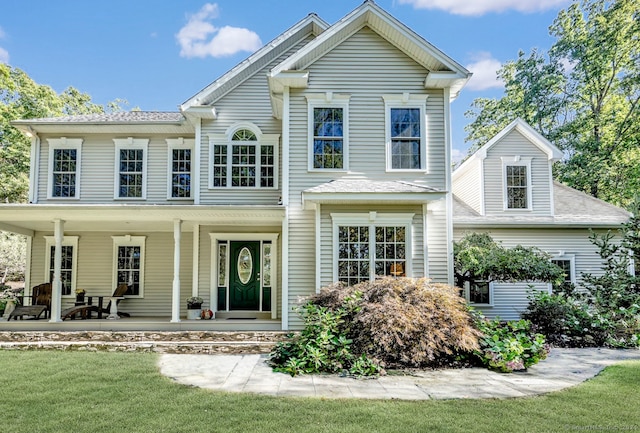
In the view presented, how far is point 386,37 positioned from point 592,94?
49.3ft

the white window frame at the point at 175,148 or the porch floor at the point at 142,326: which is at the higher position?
the white window frame at the point at 175,148

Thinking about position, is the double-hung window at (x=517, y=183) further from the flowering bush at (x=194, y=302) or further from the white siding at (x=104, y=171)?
the white siding at (x=104, y=171)

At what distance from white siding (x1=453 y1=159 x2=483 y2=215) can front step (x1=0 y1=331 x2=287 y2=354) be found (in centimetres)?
743

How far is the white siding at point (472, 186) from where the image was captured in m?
12.9

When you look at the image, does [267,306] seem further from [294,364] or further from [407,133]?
[407,133]

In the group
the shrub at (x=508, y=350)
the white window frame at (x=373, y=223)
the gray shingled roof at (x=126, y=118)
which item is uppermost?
the gray shingled roof at (x=126, y=118)

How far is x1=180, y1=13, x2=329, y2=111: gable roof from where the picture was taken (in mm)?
11258

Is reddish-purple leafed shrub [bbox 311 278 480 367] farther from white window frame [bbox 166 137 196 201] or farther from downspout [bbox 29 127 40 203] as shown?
downspout [bbox 29 127 40 203]

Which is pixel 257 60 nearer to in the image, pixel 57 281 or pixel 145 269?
pixel 145 269

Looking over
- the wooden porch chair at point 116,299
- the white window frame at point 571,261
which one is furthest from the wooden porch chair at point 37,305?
the white window frame at point 571,261

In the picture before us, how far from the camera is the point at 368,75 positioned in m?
10.2

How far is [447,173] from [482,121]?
17751mm

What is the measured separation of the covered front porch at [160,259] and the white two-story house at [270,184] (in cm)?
4

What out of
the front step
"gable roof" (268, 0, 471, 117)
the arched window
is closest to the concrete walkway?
the front step
